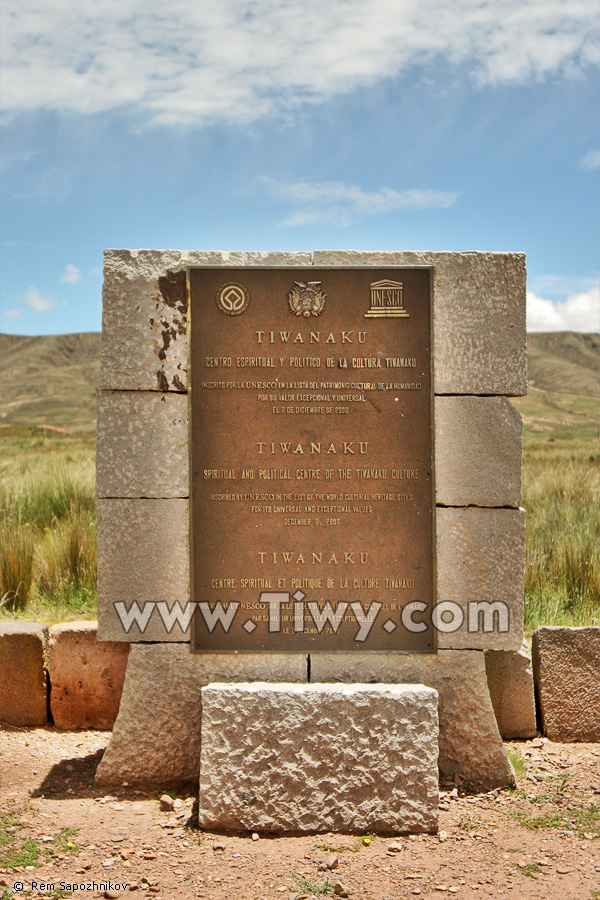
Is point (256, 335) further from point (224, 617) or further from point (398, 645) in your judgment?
point (398, 645)

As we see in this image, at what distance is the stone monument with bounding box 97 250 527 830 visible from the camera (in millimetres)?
3688

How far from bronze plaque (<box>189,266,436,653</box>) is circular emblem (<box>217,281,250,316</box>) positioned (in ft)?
0.03

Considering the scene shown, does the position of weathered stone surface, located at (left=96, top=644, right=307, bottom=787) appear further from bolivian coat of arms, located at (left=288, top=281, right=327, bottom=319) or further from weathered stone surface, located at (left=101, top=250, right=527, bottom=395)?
bolivian coat of arms, located at (left=288, top=281, right=327, bottom=319)

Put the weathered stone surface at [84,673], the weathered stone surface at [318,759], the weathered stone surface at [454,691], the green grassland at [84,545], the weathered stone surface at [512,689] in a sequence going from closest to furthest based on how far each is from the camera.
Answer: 1. the weathered stone surface at [318,759]
2. the weathered stone surface at [454,691]
3. the weathered stone surface at [512,689]
4. the weathered stone surface at [84,673]
5. the green grassland at [84,545]

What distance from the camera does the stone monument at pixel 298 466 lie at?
369cm

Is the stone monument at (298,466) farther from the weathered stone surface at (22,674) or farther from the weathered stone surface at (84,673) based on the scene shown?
the weathered stone surface at (22,674)

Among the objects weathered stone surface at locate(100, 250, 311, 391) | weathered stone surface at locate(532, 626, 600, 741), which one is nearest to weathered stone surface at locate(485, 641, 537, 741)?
weathered stone surface at locate(532, 626, 600, 741)

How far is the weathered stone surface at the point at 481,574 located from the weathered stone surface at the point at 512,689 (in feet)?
1.66

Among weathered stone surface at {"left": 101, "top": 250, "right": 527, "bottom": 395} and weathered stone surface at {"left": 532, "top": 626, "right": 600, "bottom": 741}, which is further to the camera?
weathered stone surface at {"left": 532, "top": 626, "right": 600, "bottom": 741}

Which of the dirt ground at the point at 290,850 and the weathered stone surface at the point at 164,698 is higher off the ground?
the weathered stone surface at the point at 164,698

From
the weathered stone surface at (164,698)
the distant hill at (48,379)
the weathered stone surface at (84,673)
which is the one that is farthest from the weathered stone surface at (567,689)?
the distant hill at (48,379)

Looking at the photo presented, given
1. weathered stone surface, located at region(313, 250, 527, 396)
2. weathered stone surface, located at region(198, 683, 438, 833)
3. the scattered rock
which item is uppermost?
weathered stone surface, located at region(313, 250, 527, 396)

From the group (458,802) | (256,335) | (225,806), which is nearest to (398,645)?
(458,802)

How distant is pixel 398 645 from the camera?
368 cm
